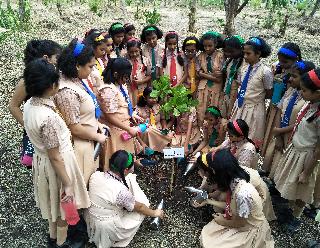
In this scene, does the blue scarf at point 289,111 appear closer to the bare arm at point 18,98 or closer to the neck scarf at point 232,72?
the neck scarf at point 232,72

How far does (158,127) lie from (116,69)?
144cm

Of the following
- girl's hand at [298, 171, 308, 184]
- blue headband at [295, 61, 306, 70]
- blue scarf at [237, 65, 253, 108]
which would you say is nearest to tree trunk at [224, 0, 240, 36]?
blue scarf at [237, 65, 253, 108]

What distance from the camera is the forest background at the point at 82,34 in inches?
134

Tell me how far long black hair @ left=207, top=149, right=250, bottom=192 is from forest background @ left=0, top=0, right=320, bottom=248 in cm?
82

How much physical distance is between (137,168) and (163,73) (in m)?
1.37

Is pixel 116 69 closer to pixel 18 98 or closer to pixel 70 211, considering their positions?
pixel 18 98

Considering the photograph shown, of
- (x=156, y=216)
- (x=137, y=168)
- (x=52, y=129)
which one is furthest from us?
(x=137, y=168)

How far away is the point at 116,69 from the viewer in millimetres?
3340

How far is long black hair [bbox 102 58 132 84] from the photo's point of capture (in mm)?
3316

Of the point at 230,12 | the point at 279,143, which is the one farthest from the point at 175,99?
the point at 230,12

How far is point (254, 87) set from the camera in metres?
3.91

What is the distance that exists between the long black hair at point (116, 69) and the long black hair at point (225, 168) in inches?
46.9

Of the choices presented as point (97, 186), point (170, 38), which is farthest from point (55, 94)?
point (170, 38)

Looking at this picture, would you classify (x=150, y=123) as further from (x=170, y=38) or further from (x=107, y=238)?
(x=107, y=238)
